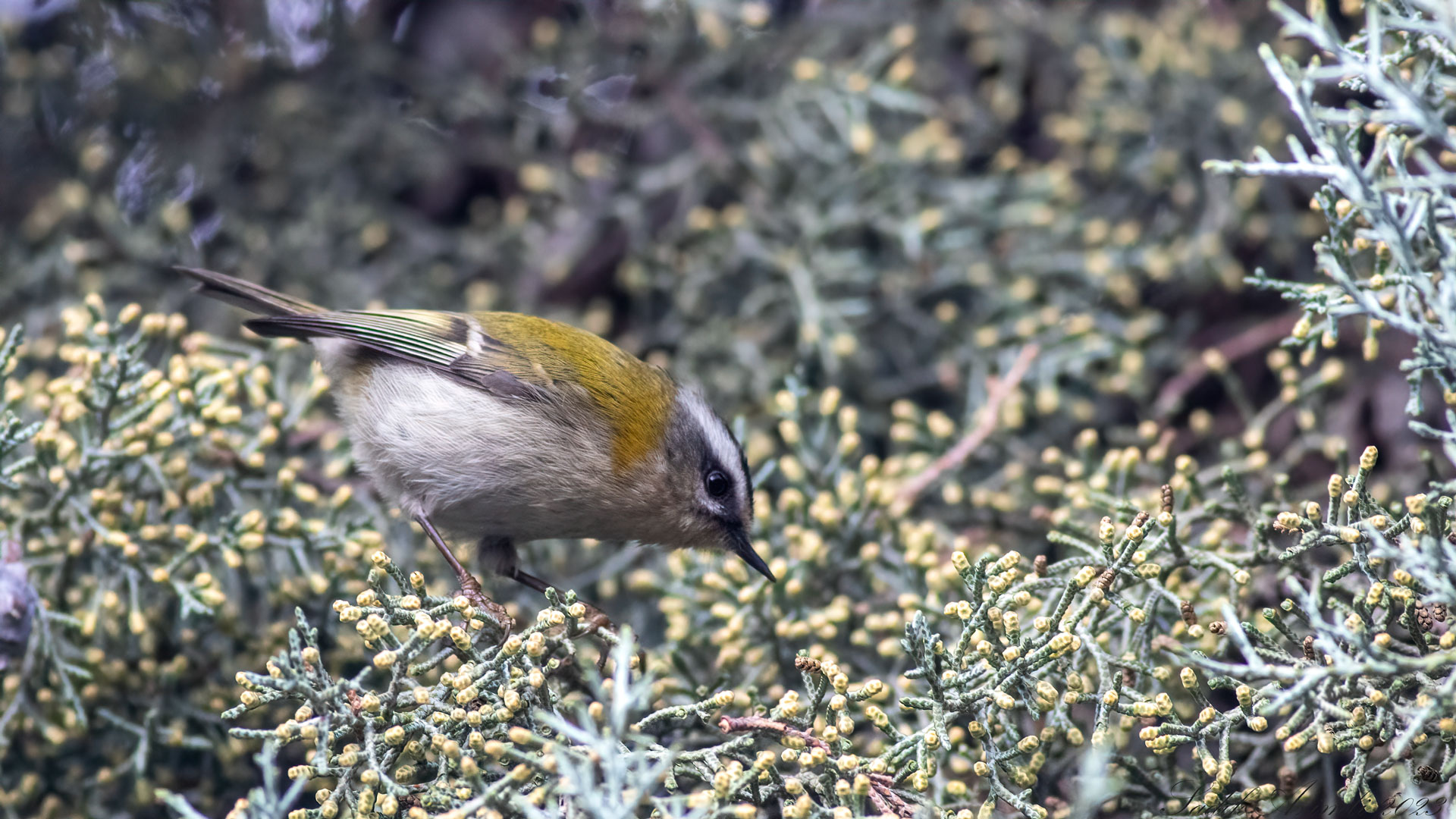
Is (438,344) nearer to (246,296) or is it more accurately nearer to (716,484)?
(246,296)

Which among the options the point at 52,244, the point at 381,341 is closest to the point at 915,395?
the point at 381,341

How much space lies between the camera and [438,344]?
2.53m

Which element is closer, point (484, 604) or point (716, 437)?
point (484, 604)

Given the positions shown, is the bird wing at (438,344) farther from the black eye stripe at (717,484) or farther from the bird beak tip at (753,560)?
the bird beak tip at (753,560)

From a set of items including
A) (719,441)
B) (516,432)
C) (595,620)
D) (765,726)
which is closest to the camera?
(765,726)

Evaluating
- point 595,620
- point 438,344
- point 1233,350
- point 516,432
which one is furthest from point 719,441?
point 1233,350

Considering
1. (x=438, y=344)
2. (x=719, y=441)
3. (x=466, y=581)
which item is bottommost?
(x=466, y=581)

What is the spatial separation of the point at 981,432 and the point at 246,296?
1.77 m

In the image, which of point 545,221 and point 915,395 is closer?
point 915,395

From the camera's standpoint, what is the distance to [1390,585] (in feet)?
5.22

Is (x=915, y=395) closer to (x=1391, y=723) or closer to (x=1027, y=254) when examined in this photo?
(x=1027, y=254)

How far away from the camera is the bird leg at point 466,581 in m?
2.08

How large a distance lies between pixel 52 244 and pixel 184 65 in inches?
24.7

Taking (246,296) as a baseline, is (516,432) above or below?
below
